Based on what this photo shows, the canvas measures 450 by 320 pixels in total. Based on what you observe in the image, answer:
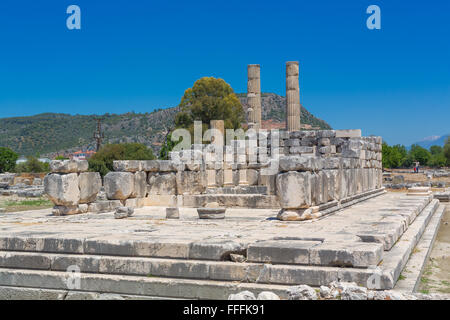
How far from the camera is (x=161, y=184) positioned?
13195 millimetres

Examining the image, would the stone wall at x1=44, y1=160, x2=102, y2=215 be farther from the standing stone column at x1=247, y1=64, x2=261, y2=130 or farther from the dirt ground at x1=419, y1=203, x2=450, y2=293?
the standing stone column at x1=247, y1=64, x2=261, y2=130

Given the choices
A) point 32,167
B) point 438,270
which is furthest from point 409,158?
point 438,270

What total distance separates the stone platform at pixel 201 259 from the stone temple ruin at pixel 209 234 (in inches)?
0.5

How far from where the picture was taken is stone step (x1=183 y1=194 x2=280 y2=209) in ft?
39.4

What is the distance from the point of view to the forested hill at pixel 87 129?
77.0 meters

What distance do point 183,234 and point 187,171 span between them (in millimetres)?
5826

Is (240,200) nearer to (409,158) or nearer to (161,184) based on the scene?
(161,184)

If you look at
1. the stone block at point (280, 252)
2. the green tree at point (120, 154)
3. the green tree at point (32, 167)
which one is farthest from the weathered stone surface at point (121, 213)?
the green tree at point (32, 167)

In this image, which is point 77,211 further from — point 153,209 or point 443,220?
point 443,220

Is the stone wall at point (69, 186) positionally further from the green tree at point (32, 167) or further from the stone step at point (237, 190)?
the green tree at point (32, 167)

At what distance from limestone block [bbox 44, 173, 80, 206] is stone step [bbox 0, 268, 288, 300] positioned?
13.7ft

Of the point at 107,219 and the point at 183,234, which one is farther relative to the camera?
the point at 107,219
